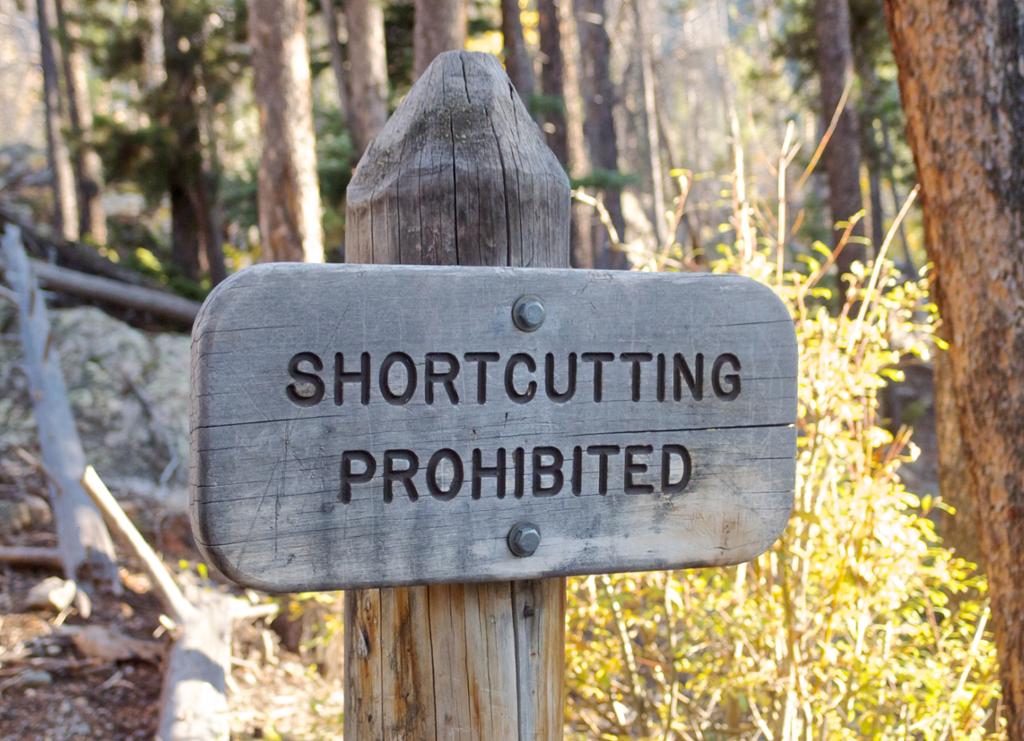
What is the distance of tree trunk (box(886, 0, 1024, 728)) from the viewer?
2547mm

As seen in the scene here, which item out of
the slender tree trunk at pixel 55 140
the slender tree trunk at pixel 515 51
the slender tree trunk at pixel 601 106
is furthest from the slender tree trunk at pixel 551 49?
the slender tree trunk at pixel 55 140

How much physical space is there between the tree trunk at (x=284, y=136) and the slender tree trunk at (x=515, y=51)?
5277 mm

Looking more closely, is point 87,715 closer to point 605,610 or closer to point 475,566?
point 605,610

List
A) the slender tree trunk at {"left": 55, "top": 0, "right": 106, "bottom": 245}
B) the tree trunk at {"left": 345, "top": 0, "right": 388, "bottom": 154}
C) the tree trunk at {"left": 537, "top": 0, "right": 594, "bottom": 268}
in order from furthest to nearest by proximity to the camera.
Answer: the slender tree trunk at {"left": 55, "top": 0, "right": 106, "bottom": 245}
the tree trunk at {"left": 537, "top": 0, "right": 594, "bottom": 268}
the tree trunk at {"left": 345, "top": 0, "right": 388, "bottom": 154}

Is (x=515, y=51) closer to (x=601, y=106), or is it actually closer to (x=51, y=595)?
(x=601, y=106)

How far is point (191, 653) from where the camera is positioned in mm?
4953

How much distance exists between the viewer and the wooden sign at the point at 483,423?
4.56 feet

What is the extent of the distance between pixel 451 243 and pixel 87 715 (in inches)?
163

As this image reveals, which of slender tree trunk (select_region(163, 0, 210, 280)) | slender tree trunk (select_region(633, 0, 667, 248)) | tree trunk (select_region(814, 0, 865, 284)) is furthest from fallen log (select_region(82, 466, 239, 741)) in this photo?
slender tree trunk (select_region(633, 0, 667, 248))

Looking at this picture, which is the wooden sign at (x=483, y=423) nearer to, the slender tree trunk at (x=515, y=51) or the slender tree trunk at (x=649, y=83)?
the slender tree trunk at (x=515, y=51)

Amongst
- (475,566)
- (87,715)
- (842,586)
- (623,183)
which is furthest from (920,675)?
(623,183)

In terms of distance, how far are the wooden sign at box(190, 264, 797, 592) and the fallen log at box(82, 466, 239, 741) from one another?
346 centimetres

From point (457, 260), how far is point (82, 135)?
15637 mm

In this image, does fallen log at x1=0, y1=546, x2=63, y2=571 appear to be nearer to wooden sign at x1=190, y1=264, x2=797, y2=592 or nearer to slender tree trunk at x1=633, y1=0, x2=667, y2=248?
wooden sign at x1=190, y1=264, x2=797, y2=592
